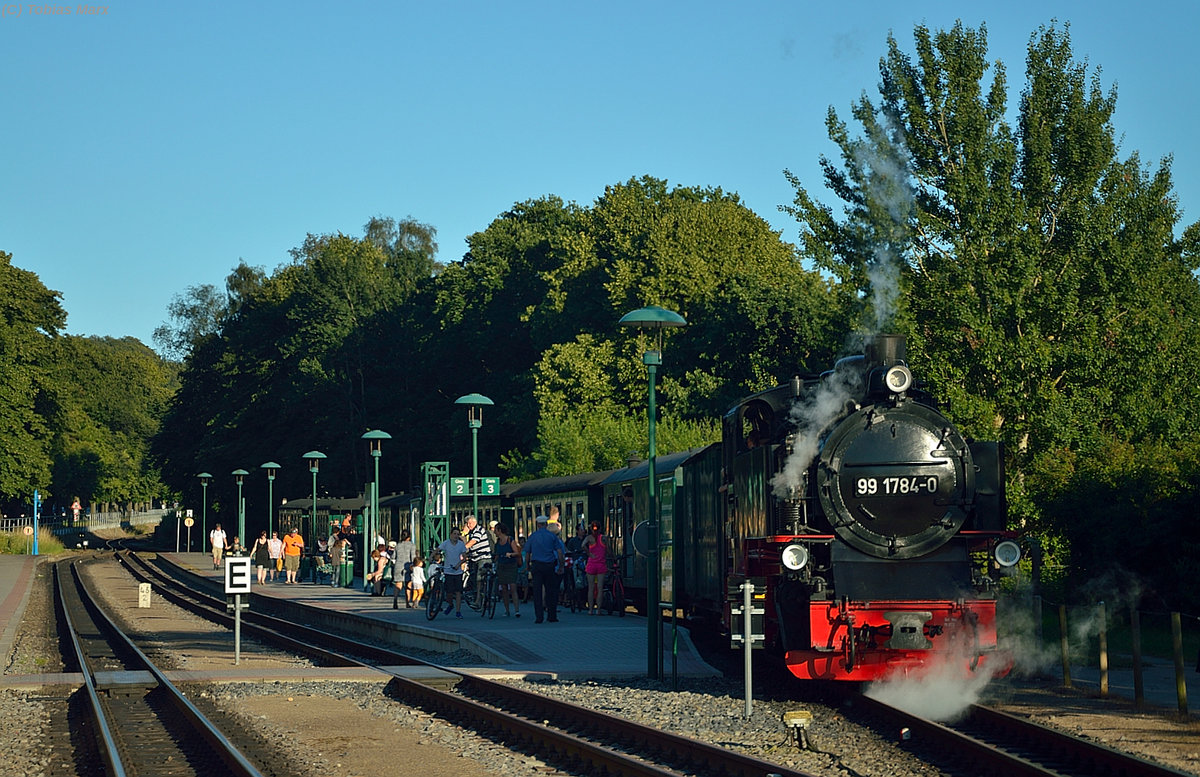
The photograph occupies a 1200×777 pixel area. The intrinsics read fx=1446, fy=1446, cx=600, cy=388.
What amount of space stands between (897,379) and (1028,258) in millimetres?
16024

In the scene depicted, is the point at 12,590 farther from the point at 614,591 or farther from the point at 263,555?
the point at 614,591

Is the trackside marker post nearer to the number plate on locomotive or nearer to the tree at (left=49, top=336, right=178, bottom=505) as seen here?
the number plate on locomotive

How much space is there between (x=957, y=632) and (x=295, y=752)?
5795 millimetres

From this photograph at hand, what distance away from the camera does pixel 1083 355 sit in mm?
27812

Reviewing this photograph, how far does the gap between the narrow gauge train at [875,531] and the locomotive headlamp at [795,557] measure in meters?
0.01

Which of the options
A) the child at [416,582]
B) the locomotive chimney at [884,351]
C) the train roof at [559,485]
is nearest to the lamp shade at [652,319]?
the locomotive chimney at [884,351]

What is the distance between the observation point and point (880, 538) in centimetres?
1297

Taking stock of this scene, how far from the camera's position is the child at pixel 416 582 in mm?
28867

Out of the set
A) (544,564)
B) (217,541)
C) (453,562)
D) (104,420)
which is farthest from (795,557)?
(104,420)

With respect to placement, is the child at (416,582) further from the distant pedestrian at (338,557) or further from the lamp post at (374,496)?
the distant pedestrian at (338,557)

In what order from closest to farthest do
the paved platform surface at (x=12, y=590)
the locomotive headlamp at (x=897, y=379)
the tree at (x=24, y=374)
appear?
the locomotive headlamp at (x=897, y=379)
the paved platform surface at (x=12, y=590)
the tree at (x=24, y=374)

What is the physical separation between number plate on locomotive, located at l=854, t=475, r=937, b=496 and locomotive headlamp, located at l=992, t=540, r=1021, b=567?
751 millimetres

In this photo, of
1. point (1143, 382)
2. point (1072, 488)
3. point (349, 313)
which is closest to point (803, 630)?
point (1072, 488)

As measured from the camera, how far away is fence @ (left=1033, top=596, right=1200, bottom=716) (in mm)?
12581
